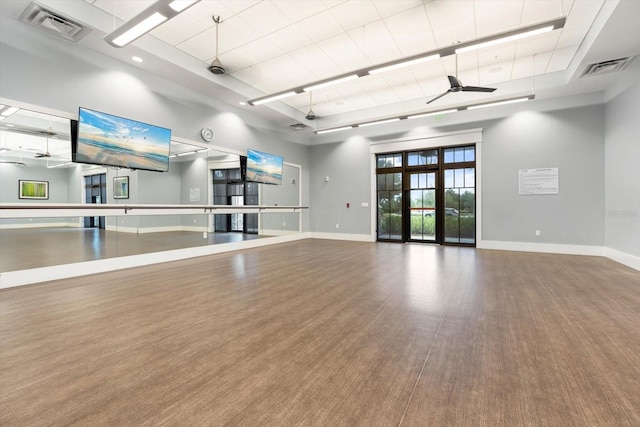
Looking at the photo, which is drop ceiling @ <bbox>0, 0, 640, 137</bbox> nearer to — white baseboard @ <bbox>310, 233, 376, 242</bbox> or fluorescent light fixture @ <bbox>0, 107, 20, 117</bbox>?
fluorescent light fixture @ <bbox>0, 107, 20, 117</bbox>

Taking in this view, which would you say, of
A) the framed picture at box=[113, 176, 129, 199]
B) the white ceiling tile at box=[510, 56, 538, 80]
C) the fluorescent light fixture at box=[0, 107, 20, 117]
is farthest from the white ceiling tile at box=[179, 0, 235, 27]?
the white ceiling tile at box=[510, 56, 538, 80]

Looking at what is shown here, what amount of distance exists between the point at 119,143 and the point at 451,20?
18.7ft

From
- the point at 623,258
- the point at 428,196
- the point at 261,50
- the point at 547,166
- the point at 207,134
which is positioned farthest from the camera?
the point at 428,196

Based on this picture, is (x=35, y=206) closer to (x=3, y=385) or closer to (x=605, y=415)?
(x=3, y=385)

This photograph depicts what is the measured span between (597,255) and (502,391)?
6927 millimetres

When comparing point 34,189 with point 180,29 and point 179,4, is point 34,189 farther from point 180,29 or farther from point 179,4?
point 179,4

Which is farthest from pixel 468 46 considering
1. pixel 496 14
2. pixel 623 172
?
pixel 623 172

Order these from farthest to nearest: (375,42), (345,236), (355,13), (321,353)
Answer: (345,236), (375,42), (355,13), (321,353)

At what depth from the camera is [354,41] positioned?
16.3ft

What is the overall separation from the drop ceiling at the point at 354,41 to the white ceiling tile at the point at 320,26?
16mm

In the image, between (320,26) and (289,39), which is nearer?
(320,26)

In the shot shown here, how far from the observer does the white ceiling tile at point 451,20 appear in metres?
4.08

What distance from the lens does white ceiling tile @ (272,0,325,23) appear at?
4016 mm

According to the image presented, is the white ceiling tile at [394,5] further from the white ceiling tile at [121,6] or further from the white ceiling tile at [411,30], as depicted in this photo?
the white ceiling tile at [121,6]
